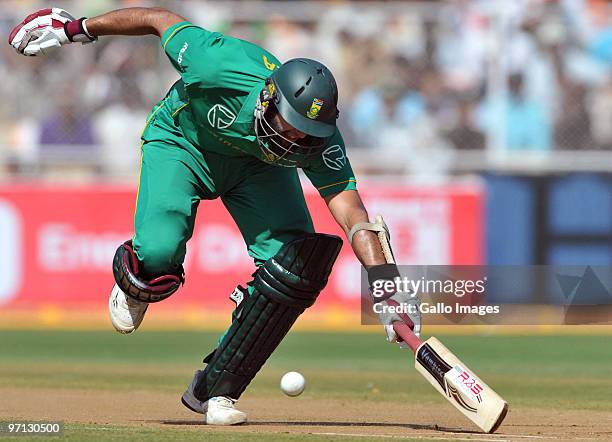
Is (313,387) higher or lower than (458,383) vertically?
lower

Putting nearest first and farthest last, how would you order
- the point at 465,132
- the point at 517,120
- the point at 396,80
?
1. the point at 517,120
2. the point at 465,132
3. the point at 396,80

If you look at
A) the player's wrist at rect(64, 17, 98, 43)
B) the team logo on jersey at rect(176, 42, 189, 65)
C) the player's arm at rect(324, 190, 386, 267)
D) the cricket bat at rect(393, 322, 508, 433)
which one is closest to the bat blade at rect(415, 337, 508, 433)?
the cricket bat at rect(393, 322, 508, 433)

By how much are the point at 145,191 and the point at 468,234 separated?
7948 mm

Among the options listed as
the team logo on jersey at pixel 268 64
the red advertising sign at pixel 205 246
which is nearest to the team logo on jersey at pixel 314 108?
the team logo on jersey at pixel 268 64

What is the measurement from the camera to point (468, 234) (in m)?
14.0

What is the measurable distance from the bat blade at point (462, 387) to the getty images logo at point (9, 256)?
8658mm

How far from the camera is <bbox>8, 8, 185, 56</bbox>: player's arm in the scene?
6.67 meters

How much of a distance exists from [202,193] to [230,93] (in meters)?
0.63

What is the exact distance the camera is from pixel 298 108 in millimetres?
5980

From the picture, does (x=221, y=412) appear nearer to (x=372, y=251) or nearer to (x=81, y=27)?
(x=372, y=251)

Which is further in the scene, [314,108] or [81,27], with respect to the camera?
[81,27]

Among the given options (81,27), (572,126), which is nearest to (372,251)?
(81,27)

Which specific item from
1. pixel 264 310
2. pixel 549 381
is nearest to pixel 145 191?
pixel 264 310

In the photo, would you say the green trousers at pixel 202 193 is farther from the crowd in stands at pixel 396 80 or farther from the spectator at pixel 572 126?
the spectator at pixel 572 126
